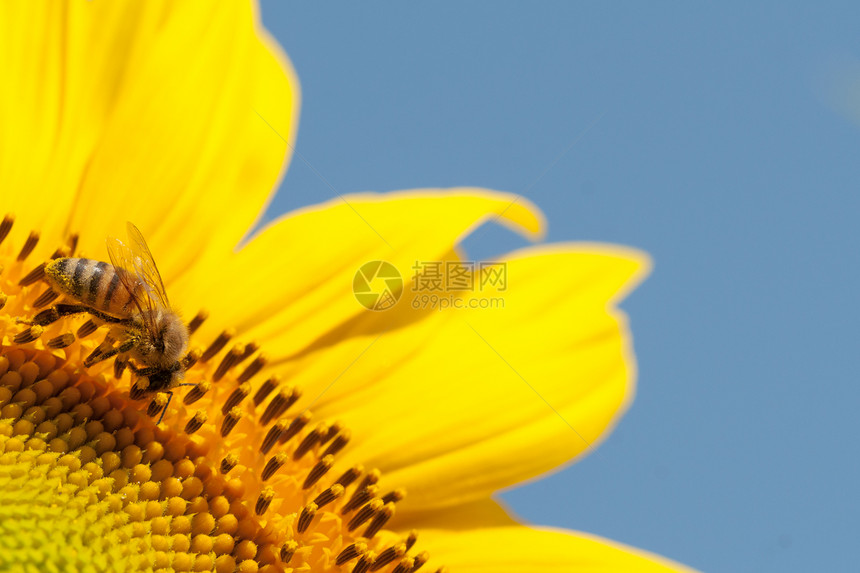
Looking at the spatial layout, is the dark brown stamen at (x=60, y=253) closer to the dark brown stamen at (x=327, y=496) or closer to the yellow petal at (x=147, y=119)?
the yellow petal at (x=147, y=119)

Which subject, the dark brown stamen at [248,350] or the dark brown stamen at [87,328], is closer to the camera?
the dark brown stamen at [87,328]

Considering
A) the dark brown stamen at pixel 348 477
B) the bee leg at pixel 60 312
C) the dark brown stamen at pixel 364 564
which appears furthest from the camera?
the dark brown stamen at pixel 348 477

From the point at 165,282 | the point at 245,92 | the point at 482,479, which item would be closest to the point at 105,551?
the point at 165,282

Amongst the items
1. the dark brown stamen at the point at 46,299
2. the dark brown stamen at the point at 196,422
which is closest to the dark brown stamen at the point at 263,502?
the dark brown stamen at the point at 196,422

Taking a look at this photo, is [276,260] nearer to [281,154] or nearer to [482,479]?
[281,154]

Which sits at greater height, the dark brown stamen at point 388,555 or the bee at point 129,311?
the bee at point 129,311

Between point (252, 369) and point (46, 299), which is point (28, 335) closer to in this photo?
point (46, 299)

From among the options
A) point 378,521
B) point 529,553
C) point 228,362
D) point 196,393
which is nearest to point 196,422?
point 196,393

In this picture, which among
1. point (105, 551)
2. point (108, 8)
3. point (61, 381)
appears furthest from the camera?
point (108, 8)
